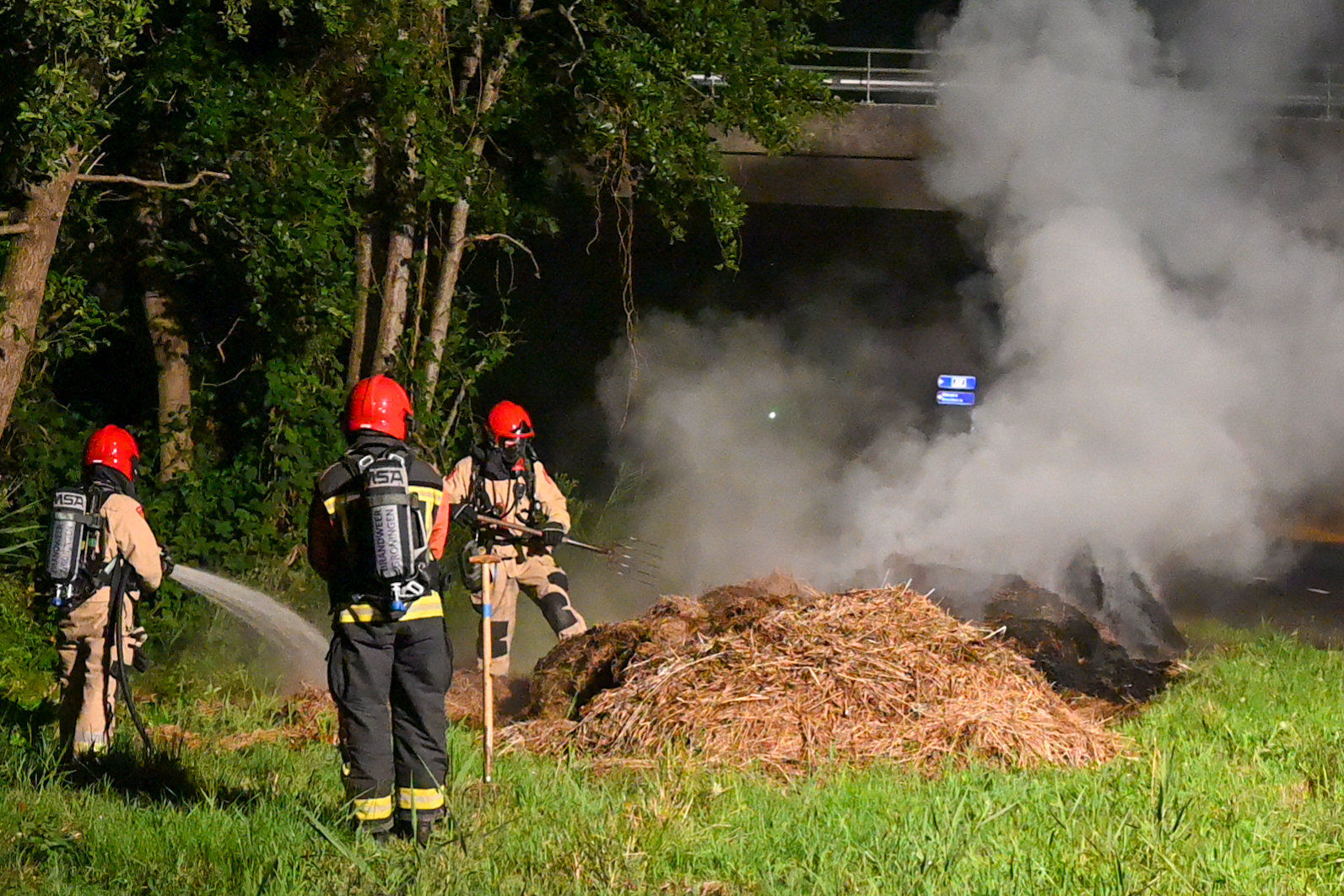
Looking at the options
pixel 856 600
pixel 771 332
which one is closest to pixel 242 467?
pixel 856 600

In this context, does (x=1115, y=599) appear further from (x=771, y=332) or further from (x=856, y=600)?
(x=771, y=332)

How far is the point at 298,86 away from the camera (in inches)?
355

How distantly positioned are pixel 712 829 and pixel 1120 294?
6.66 meters

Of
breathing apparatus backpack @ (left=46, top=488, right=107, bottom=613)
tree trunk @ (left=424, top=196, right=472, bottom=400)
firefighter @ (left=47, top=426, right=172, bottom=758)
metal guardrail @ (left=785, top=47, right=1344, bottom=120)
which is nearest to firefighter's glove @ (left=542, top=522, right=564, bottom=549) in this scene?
firefighter @ (left=47, top=426, right=172, bottom=758)

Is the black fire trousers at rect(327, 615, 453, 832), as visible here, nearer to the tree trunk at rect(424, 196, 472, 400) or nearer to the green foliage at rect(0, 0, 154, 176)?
the green foliage at rect(0, 0, 154, 176)

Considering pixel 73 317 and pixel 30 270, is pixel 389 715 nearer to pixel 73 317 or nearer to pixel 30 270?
pixel 30 270

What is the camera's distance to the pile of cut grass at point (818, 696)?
5.98 metres

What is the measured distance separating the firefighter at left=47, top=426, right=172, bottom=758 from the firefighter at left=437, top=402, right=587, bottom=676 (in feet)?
6.10

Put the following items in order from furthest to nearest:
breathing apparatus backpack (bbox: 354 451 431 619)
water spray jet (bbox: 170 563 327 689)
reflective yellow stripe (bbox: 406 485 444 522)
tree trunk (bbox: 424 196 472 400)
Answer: tree trunk (bbox: 424 196 472 400) < water spray jet (bbox: 170 563 327 689) < reflective yellow stripe (bbox: 406 485 444 522) < breathing apparatus backpack (bbox: 354 451 431 619)

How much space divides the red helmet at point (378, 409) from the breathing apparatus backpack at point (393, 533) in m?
0.14

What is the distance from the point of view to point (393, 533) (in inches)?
181

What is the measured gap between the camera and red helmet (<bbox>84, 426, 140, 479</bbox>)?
22.3ft

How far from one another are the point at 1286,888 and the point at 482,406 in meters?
12.2

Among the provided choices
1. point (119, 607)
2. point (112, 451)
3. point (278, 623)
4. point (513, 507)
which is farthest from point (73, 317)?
point (513, 507)
